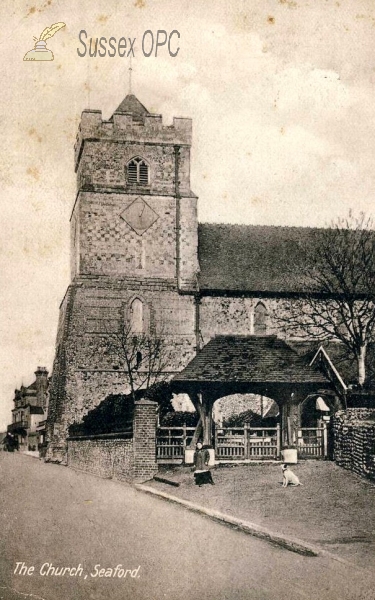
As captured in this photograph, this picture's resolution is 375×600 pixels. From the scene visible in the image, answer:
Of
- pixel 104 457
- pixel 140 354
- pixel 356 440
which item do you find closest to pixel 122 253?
pixel 140 354

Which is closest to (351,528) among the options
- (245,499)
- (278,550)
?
(278,550)

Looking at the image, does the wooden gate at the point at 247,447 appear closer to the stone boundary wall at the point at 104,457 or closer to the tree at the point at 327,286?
the stone boundary wall at the point at 104,457

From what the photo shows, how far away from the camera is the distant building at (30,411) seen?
75.4 meters

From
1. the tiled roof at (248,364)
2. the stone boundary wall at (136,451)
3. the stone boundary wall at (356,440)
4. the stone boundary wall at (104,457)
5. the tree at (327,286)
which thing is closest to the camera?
the stone boundary wall at (356,440)

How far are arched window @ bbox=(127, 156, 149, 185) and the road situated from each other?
24.1 meters

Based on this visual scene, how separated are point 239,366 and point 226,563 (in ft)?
41.5

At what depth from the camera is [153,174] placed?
3619cm

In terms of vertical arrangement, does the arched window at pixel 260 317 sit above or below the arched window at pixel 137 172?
below

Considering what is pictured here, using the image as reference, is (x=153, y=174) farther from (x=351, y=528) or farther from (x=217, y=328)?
(x=351, y=528)

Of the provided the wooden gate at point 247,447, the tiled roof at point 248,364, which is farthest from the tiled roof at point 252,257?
the wooden gate at point 247,447

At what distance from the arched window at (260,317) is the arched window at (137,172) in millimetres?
8064

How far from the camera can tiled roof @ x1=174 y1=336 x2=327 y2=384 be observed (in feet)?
72.8

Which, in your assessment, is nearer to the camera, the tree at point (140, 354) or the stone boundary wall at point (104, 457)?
the stone boundary wall at point (104, 457)

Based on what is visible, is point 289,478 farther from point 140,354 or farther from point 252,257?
point 252,257
